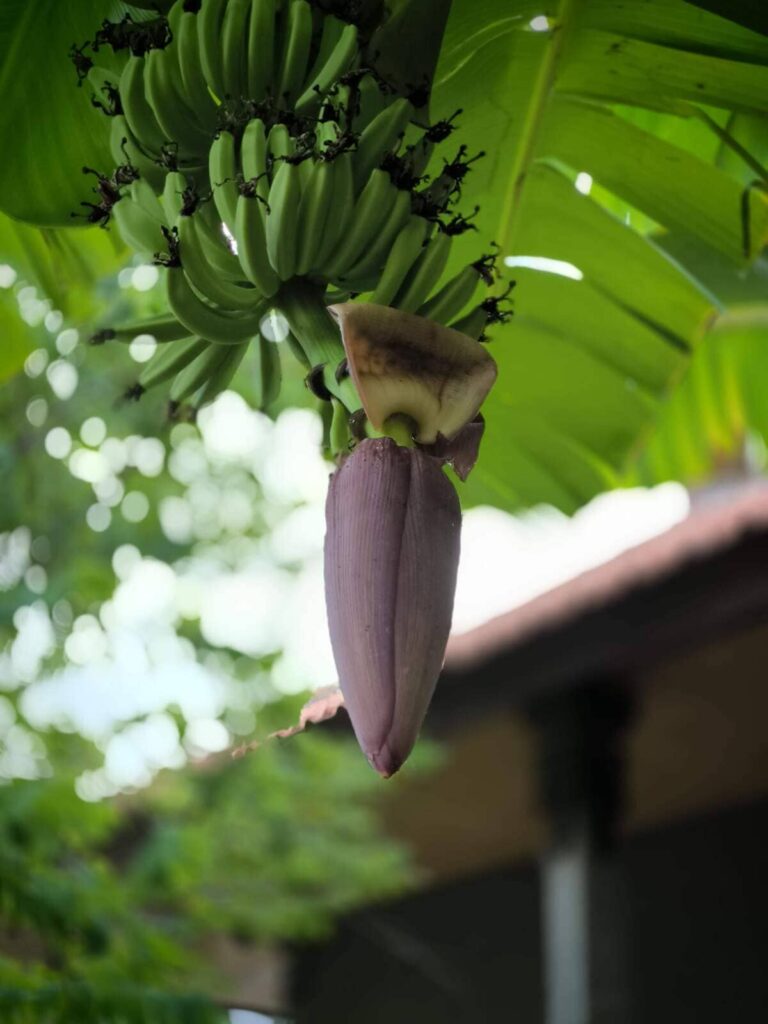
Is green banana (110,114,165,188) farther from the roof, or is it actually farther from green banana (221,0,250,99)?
the roof

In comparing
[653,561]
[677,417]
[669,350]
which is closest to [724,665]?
[653,561]

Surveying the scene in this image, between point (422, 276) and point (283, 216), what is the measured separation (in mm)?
95

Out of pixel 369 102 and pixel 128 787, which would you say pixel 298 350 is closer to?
pixel 369 102

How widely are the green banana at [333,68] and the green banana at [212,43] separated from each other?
6cm

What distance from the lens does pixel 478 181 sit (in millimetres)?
1174

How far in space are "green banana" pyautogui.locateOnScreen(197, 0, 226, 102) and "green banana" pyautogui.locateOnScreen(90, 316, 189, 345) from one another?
15 centimetres

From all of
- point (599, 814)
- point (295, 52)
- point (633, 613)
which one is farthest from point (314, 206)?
point (599, 814)

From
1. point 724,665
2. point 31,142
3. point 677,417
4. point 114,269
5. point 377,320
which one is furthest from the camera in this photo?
point 724,665

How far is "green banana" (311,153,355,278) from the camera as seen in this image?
2.47ft

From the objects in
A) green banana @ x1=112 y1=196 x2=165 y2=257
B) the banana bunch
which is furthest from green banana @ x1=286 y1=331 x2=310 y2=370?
green banana @ x1=112 y1=196 x2=165 y2=257

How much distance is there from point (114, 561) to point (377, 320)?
3226 mm

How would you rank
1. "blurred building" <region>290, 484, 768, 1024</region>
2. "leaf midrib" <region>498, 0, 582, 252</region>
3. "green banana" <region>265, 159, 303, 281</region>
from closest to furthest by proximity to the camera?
"green banana" <region>265, 159, 303, 281</region>, "leaf midrib" <region>498, 0, 582, 252</region>, "blurred building" <region>290, 484, 768, 1024</region>

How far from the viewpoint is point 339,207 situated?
76 cm

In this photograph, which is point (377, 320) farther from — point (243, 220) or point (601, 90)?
point (601, 90)
